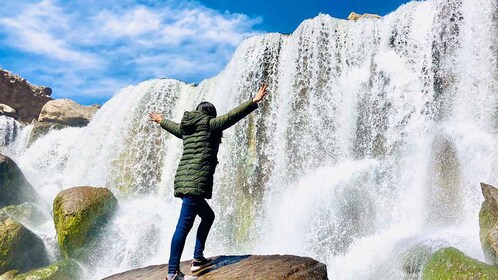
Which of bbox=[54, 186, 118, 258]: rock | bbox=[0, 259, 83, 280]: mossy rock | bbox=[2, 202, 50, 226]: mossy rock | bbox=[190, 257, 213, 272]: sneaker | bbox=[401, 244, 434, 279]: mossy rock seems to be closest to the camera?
bbox=[190, 257, 213, 272]: sneaker

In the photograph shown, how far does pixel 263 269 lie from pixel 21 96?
4197 centimetres

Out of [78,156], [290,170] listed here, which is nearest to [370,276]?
[290,170]

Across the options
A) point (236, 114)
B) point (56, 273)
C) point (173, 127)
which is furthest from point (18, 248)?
point (236, 114)

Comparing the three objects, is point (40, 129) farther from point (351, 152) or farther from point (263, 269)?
point (263, 269)

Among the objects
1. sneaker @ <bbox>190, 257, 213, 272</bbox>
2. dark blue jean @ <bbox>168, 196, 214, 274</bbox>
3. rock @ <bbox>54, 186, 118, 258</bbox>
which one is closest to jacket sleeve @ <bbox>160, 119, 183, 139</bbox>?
dark blue jean @ <bbox>168, 196, 214, 274</bbox>

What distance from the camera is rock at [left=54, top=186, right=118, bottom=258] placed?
15.8 metres

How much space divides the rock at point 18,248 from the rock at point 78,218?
1142 mm

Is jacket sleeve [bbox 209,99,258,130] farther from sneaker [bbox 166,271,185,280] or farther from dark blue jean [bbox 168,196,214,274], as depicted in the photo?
sneaker [bbox 166,271,185,280]

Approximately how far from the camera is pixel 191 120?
5746mm

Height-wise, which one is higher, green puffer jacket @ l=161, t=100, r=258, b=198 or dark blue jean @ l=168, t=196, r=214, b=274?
green puffer jacket @ l=161, t=100, r=258, b=198

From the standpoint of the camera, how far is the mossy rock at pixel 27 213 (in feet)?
61.6

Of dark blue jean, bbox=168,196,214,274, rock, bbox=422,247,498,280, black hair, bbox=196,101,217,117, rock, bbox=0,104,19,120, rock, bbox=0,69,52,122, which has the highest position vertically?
rock, bbox=0,69,52,122

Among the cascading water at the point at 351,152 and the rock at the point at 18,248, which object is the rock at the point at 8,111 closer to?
the cascading water at the point at 351,152

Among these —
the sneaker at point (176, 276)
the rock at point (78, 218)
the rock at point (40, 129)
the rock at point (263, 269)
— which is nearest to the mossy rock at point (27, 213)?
the rock at point (78, 218)
